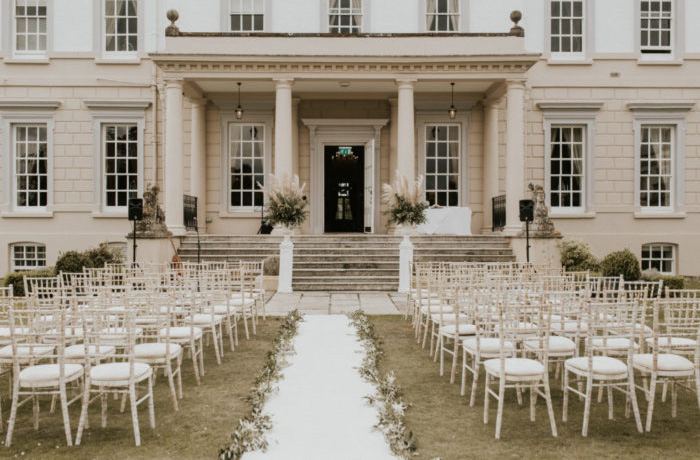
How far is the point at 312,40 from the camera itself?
53.7ft

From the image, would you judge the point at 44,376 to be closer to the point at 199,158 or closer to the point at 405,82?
the point at 405,82

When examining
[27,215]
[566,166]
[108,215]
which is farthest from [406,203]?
[27,215]

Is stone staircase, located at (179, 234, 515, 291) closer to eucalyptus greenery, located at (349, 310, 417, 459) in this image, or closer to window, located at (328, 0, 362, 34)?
eucalyptus greenery, located at (349, 310, 417, 459)

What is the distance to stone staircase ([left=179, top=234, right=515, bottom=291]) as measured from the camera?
1436 centimetres

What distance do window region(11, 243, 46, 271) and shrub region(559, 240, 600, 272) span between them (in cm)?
1448

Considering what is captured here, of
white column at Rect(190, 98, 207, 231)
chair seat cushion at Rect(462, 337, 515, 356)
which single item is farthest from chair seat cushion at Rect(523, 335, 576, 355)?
white column at Rect(190, 98, 207, 231)

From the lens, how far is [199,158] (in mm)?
18375

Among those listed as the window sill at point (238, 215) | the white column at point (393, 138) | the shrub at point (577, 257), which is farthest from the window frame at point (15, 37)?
the shrub at point (577, 257)

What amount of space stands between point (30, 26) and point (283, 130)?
29.9ft

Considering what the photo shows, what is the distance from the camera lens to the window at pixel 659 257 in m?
18.4

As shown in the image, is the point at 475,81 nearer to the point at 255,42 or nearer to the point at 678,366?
the point at 255,42

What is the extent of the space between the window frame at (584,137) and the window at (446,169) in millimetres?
2634

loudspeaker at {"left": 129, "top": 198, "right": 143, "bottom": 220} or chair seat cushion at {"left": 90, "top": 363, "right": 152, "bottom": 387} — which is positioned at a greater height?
loudspeaker at {"left": 129, "top": 198, "right": 143, "bottom": 220}

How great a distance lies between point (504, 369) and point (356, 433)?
1308mm
